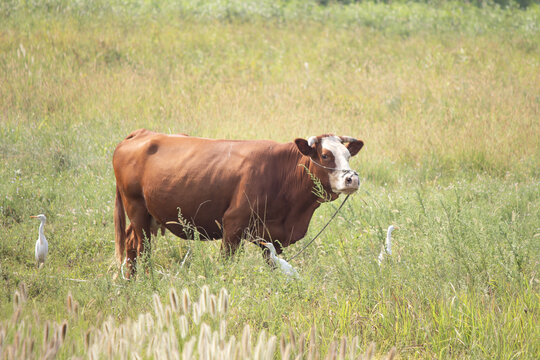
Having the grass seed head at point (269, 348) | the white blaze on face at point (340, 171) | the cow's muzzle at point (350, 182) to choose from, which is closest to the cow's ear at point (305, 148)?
the white blaze on face at point (340, 171)

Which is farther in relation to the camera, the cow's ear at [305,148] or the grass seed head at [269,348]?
Result: the cow's ear at [305,148]

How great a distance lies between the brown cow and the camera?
515 cm

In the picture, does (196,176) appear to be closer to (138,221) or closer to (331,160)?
(138,221)

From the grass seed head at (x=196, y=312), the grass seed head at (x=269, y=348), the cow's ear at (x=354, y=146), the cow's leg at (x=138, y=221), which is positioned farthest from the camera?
the cow's leg at (x=138, y=221)

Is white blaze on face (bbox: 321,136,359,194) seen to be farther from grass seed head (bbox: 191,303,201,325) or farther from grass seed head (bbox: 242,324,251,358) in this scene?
grass seed head (bbox: 242,324,251,358)

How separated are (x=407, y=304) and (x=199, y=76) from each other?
995 centimetres

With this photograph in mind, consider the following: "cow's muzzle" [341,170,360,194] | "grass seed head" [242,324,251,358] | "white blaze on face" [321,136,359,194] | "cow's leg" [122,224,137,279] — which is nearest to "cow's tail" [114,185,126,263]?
"cow's leg" [122,224,137,279]

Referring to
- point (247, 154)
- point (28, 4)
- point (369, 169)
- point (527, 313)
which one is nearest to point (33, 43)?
point (28, 4)

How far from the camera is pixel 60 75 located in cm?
1234

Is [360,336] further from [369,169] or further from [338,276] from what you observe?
[369,169]

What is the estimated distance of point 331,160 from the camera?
5133 mm

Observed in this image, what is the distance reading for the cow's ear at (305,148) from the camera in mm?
5124

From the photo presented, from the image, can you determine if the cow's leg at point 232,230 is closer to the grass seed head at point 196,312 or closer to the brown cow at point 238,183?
the brown cow at point 238,183

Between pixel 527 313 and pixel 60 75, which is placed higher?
pixel 527 313
